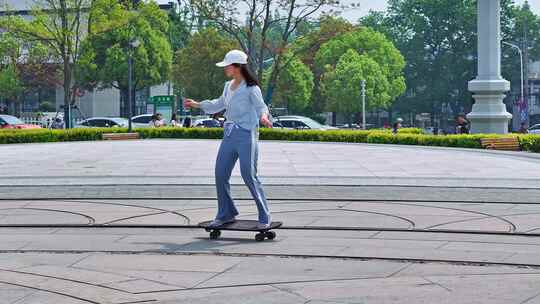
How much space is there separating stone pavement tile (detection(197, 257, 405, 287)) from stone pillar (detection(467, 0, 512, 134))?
90.7 feet

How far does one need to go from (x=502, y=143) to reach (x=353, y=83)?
3944 centimetres

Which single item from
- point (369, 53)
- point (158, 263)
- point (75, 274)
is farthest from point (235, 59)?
point (369, 53)

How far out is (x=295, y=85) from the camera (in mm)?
70688

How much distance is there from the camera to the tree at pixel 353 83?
6969cm

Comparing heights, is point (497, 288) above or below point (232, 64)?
below

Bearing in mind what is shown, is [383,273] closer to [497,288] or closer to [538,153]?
[497,288]

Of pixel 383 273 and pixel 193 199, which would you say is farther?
pixel 193 199

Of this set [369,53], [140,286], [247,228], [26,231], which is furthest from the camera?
[369,53]

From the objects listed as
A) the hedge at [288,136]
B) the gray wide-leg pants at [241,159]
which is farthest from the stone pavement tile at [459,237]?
the hedge at [288,136]

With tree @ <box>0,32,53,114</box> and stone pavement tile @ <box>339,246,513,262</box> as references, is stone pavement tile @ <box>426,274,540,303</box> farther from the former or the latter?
tree @ <box>0,32,53,114</box>

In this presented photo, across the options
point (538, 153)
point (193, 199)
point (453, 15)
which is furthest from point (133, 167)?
point (453, 15)

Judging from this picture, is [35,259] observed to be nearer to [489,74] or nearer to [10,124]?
[489,74]

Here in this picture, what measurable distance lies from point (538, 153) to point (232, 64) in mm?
21799

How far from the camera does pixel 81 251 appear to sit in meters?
8.20
